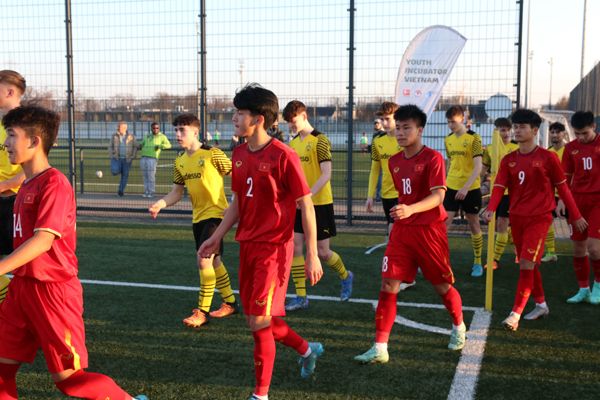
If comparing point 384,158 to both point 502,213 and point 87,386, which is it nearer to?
point 502,213

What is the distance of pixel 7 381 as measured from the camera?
293 cm

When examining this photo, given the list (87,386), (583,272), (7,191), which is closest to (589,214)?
(583,272)

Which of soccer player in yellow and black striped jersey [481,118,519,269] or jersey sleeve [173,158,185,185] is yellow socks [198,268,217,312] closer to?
jersey sleeve [173,158,185,185]

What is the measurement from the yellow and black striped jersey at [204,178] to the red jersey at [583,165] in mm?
3823

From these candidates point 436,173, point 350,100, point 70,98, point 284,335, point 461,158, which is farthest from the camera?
point 70,98

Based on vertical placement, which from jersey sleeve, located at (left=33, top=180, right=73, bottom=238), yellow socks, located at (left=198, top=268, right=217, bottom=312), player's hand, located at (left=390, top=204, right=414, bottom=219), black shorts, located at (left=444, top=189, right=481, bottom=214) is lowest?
yellow socks, located at (left=198, top=268, right=217, bottom=312)

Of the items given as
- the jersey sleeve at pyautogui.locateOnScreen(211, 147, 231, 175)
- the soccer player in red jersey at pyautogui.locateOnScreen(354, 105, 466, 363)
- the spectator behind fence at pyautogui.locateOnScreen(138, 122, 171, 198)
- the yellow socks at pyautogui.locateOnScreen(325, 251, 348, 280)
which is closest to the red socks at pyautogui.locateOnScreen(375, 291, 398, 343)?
the soccer player in red jersey at pyautogui.locateOnScreen(354, 105, 466, 363)

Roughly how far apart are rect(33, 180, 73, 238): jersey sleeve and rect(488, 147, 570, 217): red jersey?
12.7 feet

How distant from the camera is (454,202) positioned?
7.43 m

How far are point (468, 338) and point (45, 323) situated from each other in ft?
11.8

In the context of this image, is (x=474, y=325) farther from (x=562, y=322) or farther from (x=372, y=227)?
(x=372, y=227)

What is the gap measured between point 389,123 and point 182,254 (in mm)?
3840

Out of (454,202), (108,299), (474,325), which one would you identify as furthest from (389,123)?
(108,299)

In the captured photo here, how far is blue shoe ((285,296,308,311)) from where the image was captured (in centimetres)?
577
